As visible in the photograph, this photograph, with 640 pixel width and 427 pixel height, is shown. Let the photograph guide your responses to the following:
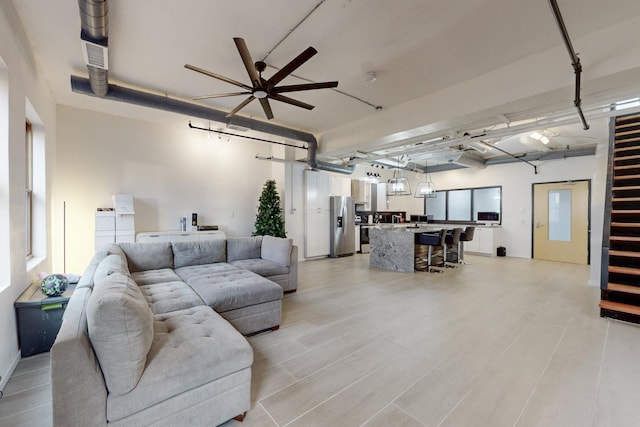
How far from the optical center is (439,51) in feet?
9.91

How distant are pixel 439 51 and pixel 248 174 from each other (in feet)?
16.9

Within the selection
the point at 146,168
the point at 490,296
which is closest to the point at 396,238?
the point at 490,296

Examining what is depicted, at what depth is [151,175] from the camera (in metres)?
5.58

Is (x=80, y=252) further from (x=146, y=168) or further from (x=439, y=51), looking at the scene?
(x=439, y=51)

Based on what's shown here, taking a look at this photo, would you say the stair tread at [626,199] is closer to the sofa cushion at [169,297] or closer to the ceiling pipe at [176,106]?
the ceiling pipe at [176,106]

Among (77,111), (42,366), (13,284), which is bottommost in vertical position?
(42,366)

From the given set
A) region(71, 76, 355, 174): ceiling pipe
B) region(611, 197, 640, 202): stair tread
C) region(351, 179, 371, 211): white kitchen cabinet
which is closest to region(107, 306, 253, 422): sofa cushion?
region(71, 76, 355, 174): ceiling pipe

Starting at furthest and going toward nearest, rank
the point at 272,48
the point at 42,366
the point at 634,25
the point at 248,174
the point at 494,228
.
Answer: the point at 494,228 < the point at 248,174 < the point at 272,48 < the point at 634,25 < the point at 42,366

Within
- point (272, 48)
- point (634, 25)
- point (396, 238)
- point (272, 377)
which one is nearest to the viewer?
point (272, 377)

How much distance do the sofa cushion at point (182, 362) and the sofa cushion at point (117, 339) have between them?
0.07 metres

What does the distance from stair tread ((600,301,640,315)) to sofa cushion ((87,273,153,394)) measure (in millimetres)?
4971

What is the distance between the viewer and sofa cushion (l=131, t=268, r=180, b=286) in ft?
10.7

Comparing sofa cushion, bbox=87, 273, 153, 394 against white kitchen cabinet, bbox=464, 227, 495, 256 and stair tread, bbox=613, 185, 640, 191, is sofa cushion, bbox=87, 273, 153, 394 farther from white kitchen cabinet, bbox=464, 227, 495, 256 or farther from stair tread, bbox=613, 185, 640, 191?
white kitchen cabinet, bbox=464, 227, 495, 256

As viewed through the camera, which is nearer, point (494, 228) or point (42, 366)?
point (42, 366)
